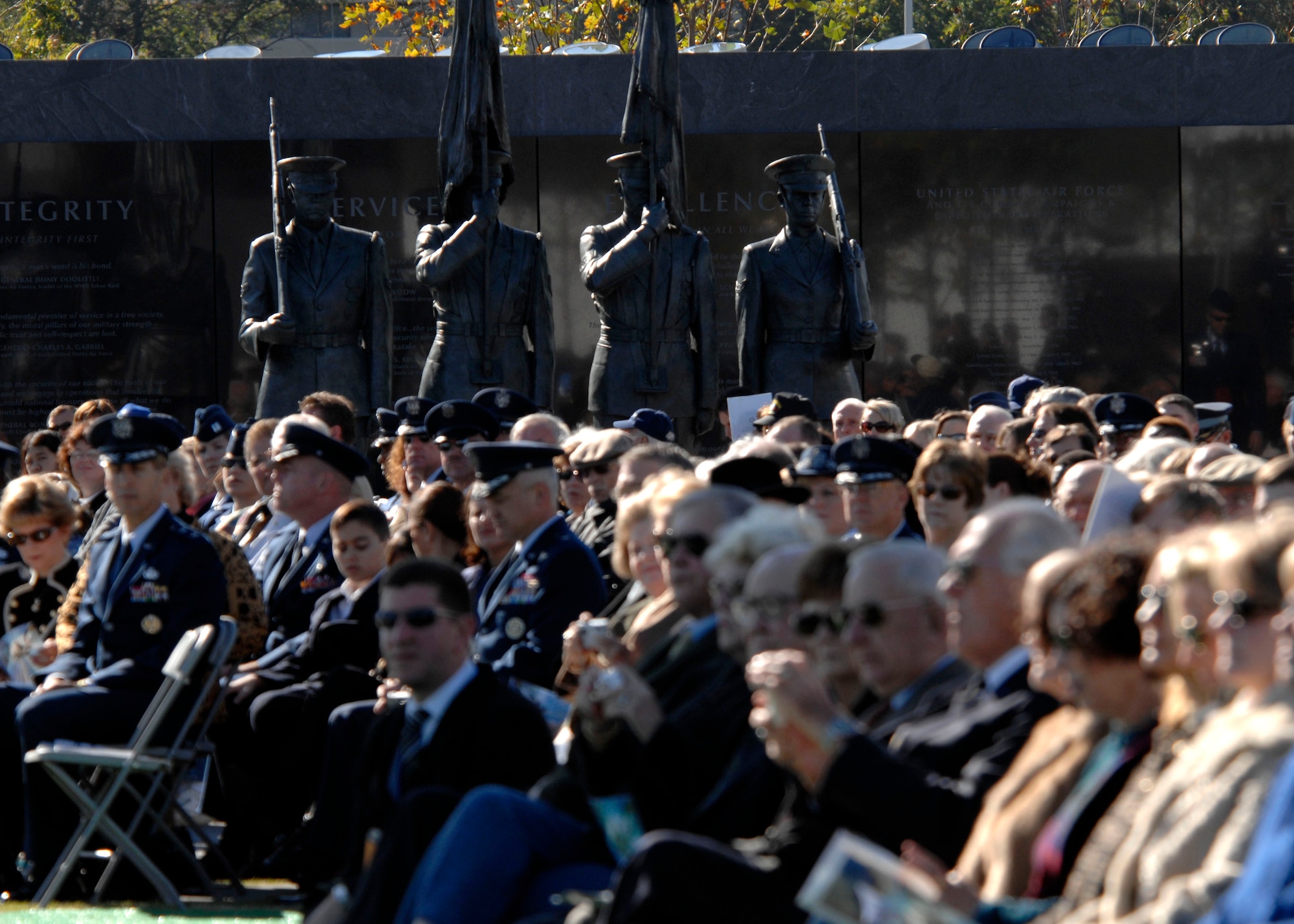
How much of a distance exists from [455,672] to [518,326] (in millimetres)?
6974

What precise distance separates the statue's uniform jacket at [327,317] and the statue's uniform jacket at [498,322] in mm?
404

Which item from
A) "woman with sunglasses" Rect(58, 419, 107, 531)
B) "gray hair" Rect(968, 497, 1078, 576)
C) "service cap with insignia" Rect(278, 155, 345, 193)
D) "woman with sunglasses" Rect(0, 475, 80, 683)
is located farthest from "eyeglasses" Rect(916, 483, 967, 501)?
"service cap with insignia" Rect(278, 155, 345, 193)

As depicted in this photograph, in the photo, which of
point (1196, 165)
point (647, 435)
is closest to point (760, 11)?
point (1196, 165)

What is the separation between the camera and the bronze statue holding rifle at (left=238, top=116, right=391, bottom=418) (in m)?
11.9

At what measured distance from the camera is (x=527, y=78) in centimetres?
1515

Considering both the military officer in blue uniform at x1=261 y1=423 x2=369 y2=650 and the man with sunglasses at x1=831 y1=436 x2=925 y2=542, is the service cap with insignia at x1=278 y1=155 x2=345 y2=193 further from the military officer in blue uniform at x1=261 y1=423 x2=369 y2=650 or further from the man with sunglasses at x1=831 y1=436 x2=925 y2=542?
the man with sunglasses at x1=831 y1=436 x2=925 y2=542

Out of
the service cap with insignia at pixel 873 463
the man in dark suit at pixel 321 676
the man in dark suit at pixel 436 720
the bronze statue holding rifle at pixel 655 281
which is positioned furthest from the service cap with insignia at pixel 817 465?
the bronze statue holding rifle at pixel 655 281

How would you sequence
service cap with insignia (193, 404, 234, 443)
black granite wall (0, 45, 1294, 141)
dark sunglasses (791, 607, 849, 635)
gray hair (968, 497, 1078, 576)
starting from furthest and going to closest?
black granite wall (0, 45, 1294, 141) < service cap with insignia (193, 404, 234, 443) < dark sunglasses (791, 607, 849, 635) < gray hair (968, 497, 1078, 576)

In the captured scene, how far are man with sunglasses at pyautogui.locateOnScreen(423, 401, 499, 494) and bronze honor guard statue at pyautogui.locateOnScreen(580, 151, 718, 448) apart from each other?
11.6 feet

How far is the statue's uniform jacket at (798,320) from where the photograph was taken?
1205 centimetres

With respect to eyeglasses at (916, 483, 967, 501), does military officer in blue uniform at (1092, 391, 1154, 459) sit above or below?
above

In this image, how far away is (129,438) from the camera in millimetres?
7074

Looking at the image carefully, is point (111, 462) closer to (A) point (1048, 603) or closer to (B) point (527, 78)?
(A) point (1048, 603)

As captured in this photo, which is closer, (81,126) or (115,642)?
(115,642)
